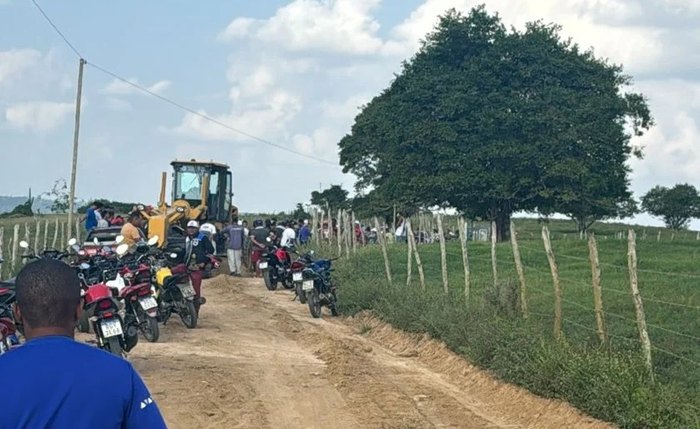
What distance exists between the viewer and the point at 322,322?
61.1 ft

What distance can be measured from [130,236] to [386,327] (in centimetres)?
464

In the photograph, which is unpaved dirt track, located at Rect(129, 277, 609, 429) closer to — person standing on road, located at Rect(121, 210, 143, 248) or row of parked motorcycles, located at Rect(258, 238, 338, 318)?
row of parked motorcycles, located at Rect(258, 238, 338, 318)

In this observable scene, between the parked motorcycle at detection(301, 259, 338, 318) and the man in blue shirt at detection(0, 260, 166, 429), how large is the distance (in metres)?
15.7

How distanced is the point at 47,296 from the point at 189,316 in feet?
42.6

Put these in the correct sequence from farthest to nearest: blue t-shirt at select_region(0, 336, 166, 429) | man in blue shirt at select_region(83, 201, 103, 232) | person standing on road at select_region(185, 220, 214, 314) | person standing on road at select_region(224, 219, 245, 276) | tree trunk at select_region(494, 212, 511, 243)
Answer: tree trunk at select_region(494, 212, 511, 243) < person standing on road at select_region(224, 219, 245, 276) < man in blue shirt at select_region(83, 201, 103, 232) < person standing on road at select_region(185, 220, 214, 314) < blue t-shirt at select_region(0, 336, 166, 429)

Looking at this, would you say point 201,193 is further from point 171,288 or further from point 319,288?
point 171,288

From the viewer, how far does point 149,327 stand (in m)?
14.5

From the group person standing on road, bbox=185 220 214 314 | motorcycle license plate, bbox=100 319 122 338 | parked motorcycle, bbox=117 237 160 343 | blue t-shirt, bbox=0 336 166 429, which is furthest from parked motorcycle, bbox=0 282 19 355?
person standing on road, bbox=185 220 214 314

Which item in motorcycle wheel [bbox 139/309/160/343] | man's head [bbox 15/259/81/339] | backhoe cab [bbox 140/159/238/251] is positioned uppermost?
backhoe cab [bbox 140/159/238/251]

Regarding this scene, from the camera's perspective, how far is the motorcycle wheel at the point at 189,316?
16.1 metres

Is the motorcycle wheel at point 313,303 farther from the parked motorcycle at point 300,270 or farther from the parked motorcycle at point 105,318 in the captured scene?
the parked motorcycle at point 105,318

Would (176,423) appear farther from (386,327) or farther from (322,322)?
(322,322)

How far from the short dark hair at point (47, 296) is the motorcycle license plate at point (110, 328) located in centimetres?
739

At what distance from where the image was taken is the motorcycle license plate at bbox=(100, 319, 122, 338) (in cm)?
1075
